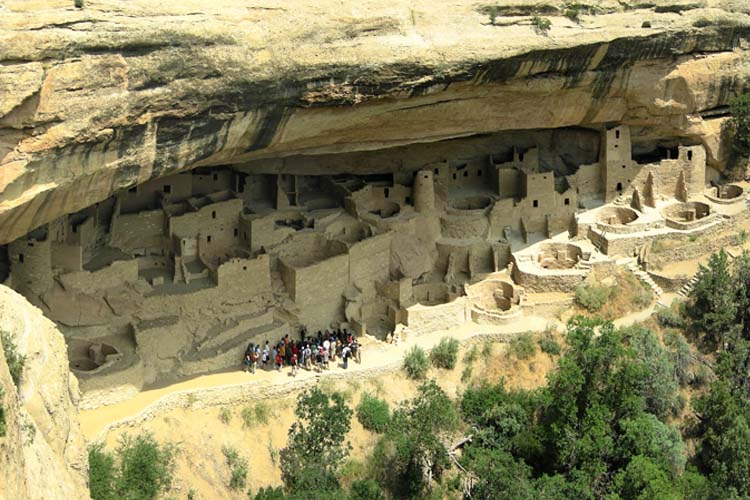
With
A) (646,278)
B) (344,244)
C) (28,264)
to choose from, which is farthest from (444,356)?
(28,264)

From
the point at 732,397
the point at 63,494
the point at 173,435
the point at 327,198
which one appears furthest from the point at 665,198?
the point at 63,494

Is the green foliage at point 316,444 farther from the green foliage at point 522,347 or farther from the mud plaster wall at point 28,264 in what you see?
the mud plaster wall at point 28,264

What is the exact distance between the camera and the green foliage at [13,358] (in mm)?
10146

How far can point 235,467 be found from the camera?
20.0 m

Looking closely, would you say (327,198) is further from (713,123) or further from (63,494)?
(63,494)

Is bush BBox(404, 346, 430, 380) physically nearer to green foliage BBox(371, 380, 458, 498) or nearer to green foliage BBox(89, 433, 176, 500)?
green foliage BBox(371, 380, 458, 498)

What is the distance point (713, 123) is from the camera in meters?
27.7

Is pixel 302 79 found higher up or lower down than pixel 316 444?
higher up

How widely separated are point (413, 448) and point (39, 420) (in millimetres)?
11760

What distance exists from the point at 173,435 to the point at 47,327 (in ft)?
26.8

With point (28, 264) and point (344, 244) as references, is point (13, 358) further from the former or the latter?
point (344, 244)

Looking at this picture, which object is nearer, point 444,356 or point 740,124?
point 444,356

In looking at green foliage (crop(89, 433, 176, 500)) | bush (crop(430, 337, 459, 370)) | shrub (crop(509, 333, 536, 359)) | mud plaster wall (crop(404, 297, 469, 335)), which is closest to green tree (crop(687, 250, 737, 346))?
shrub (crop(509, 333, 536, 359))

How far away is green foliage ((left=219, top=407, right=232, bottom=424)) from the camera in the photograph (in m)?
20.3
